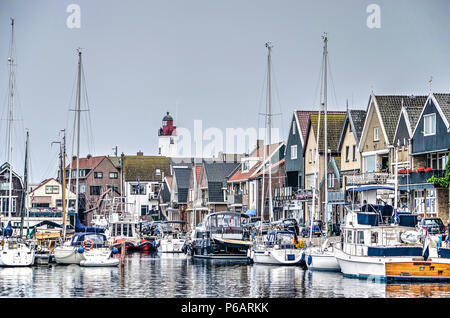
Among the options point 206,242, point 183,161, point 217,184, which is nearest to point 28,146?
point 206,242

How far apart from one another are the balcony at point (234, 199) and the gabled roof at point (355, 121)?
29189 millimetres

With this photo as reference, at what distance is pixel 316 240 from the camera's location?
70.2m

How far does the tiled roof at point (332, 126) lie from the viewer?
287ft

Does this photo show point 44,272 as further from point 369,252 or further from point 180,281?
point 369,252

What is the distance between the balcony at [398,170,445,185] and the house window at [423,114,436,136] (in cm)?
319

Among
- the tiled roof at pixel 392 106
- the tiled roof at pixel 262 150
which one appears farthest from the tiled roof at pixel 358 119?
the tiled roof at pixel 262 150

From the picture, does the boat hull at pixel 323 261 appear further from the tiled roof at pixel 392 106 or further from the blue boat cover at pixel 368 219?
the tiled roof at pixel 392 106

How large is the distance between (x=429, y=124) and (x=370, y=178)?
6776mm

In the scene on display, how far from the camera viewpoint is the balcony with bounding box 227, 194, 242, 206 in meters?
112

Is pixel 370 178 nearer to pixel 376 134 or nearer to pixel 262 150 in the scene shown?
pixel 376 134

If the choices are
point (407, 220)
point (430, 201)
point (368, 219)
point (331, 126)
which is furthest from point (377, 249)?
point (331, 126)
